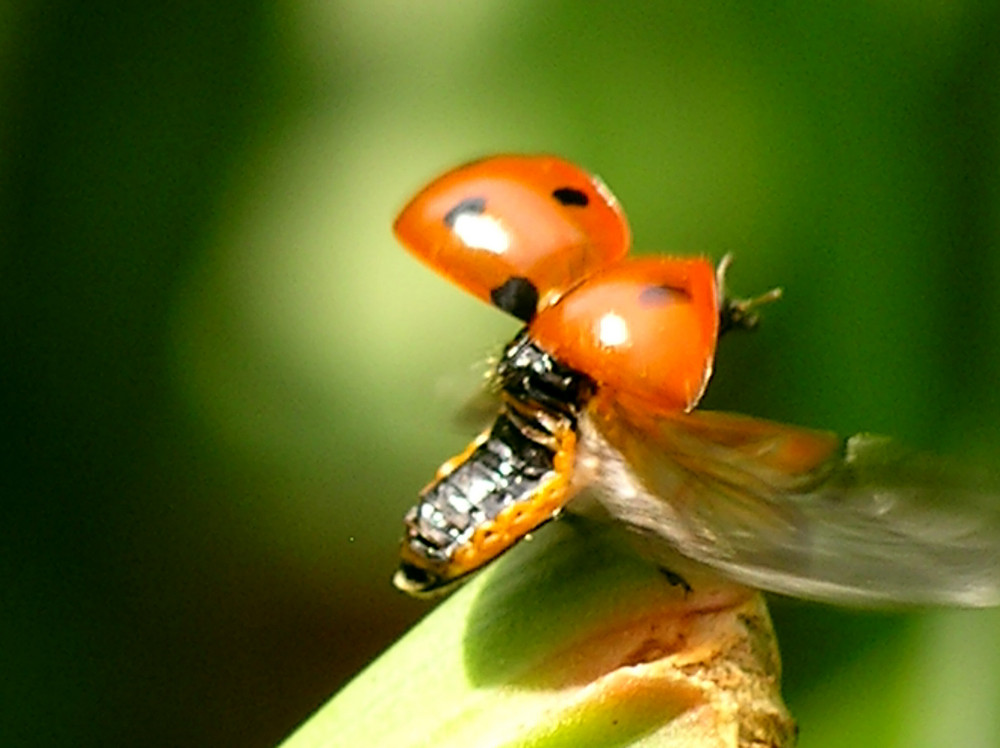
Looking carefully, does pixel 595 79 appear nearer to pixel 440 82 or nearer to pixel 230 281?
pixel 440 82

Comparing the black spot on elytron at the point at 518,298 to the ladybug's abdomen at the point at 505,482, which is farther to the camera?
the black spot on elytron at the point at 518,298

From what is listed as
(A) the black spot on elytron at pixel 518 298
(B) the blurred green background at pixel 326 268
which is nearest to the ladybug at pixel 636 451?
(A) the black spot on elytron at pixel 518 298

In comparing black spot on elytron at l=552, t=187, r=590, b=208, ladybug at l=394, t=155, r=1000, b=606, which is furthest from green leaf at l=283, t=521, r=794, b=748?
black spot on elytron at l=552, t=187, r=590, b=208

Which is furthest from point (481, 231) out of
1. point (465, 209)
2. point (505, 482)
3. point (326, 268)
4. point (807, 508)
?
point (326, 268)

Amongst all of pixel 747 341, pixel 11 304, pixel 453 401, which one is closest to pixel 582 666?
pixel 453 401

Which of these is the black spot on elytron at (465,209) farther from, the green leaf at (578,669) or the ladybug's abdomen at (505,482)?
the green leaf at (578,669)

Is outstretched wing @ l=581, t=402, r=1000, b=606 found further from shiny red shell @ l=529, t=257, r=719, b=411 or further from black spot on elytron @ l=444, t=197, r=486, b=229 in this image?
black spot on elytron @ l=444, t=197, r=486, b=229
